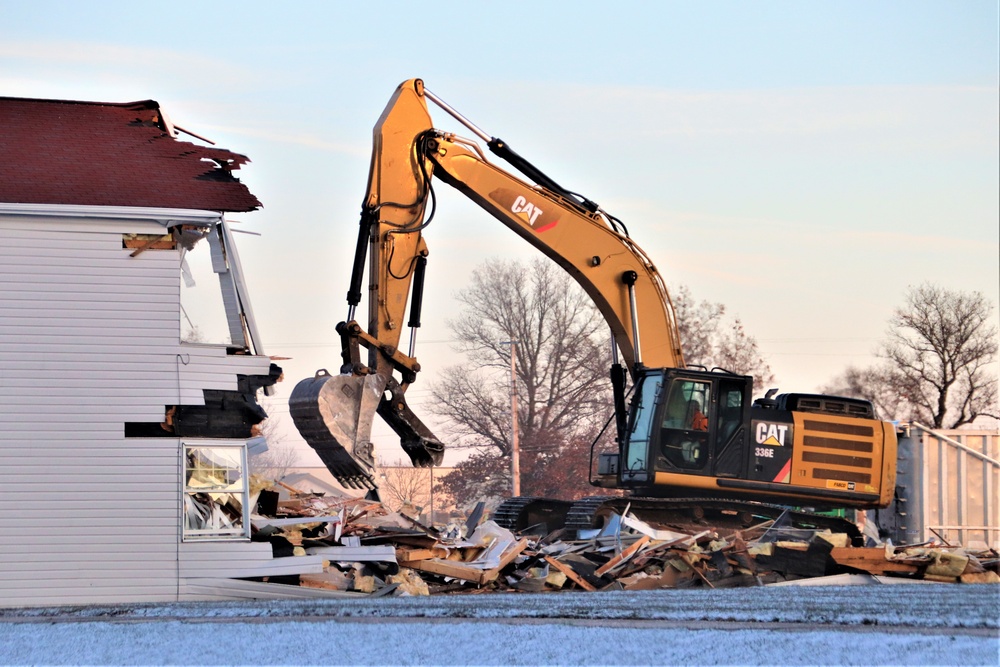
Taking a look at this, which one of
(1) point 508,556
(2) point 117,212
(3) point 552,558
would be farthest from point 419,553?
(2) point 117,212

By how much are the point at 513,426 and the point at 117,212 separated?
111 feet

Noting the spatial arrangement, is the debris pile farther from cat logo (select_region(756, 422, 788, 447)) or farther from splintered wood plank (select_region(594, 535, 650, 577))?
cat logo (select_region(756, 422, 788, 447))

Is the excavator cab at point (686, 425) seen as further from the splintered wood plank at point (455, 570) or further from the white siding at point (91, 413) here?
the white siding at point (91, 413)

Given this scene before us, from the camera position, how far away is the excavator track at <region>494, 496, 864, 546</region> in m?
21.3

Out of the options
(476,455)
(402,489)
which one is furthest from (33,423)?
(402,489)

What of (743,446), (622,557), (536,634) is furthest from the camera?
(743,446)

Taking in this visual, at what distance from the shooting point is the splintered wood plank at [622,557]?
1712 cm

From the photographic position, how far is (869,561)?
17500mm

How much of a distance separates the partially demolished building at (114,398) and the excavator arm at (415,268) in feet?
3.88

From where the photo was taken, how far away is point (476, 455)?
52219 millimetres

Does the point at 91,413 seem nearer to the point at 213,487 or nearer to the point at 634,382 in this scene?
the point at 213,487

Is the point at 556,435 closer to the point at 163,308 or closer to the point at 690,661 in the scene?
the point at 163,308

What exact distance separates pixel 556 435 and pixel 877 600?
39.9 metres

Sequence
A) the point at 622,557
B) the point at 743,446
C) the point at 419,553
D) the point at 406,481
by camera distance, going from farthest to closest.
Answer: the point at 406,481 → the point at 743,446 → the point at 622,557 → the point at 419,553
